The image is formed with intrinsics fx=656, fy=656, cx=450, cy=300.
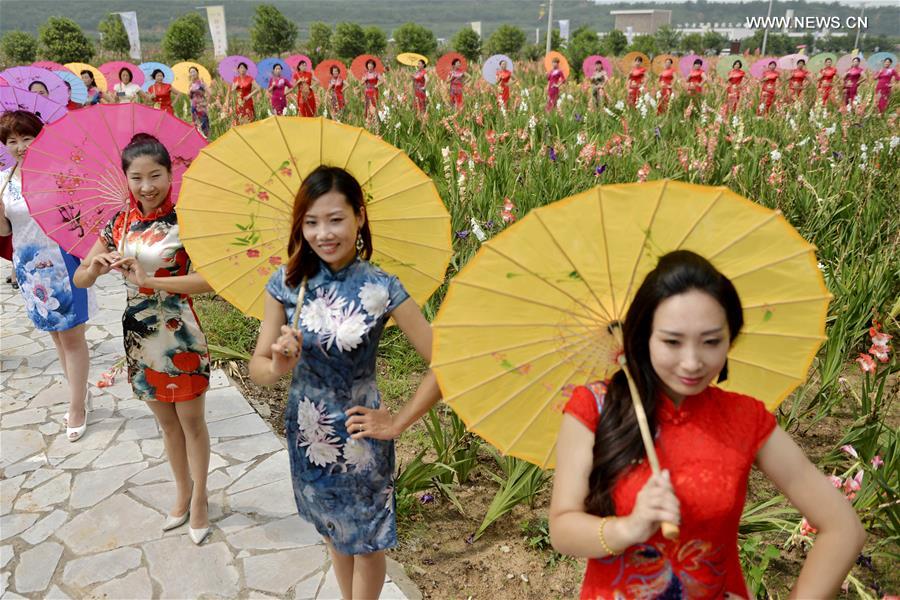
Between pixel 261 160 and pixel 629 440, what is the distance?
1221 mm

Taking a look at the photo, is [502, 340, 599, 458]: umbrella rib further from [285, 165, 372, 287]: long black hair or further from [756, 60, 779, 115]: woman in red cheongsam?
[756, 60, 779, 115]: woman in red cheongsam

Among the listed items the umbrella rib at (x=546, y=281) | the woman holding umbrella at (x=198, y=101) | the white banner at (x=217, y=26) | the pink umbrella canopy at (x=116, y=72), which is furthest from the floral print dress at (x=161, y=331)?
the white banner at (x=217, y=26)

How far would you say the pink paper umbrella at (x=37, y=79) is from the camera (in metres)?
5.03

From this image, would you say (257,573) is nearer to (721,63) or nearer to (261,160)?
(261,160)

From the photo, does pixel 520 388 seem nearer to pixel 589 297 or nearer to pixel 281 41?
pixel 589 297

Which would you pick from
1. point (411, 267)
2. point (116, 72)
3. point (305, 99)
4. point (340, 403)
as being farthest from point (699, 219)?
point (116, 72)

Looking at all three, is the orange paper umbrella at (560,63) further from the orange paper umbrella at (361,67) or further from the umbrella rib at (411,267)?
the umbrella rib at (411,267)

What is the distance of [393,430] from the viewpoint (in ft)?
5.78

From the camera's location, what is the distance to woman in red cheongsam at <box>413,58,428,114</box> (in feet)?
32.6

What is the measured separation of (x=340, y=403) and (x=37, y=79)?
4861 mm

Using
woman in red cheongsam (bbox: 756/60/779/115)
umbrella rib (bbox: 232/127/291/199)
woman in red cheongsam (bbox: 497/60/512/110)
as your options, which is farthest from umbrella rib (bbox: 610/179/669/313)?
woman in red cheongsam (bbox: 756/60/779/115)

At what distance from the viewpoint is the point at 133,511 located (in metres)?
2.91

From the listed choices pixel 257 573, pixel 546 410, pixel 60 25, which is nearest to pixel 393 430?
pixel 546 410

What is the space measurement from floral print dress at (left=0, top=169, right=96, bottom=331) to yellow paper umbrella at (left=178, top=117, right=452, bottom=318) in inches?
68.2
